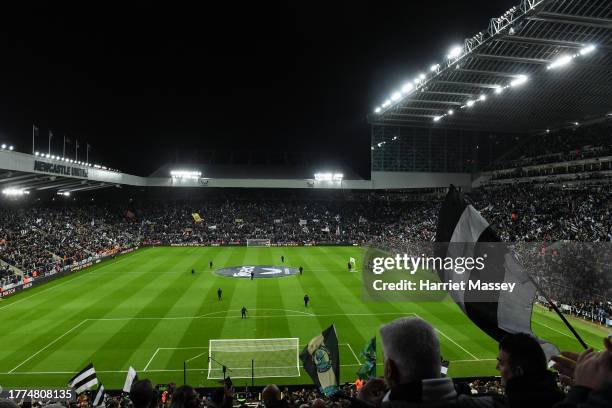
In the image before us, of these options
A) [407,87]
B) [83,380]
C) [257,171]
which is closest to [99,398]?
[83,380]

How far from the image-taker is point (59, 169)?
46438mm

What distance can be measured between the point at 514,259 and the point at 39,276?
40.8 meters

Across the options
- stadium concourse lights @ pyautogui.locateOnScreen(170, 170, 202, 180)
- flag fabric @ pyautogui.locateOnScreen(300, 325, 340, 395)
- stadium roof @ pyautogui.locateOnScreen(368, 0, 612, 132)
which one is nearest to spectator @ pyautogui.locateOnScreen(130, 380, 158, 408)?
flag fabric @ pyautogui.locateOnScreen(300, 325, 340, 395)

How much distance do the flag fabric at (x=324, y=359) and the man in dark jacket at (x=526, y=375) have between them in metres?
9.50

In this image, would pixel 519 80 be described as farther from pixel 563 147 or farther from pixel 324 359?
pixel 324 359

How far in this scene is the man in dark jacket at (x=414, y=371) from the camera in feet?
7.06

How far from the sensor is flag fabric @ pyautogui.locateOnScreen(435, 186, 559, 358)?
17.4ft

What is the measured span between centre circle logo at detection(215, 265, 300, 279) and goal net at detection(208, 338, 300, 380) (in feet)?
63.9

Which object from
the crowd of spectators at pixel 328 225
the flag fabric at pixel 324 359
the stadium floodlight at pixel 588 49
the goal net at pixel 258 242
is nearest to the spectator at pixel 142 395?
the flag fabric at pixel 324 359

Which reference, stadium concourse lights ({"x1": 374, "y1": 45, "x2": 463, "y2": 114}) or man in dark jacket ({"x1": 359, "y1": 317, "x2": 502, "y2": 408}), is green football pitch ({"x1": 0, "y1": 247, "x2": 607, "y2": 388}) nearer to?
man in dark jacket ({"x1": 359, "y1": 317, "x2": 502, "y2": 408})

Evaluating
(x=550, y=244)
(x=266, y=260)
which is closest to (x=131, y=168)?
(x=266, y=260)

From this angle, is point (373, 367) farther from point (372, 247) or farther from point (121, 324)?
point (372, 247)

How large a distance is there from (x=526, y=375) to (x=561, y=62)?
38794 mm

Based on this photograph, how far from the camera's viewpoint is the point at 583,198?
41250 millimetres
